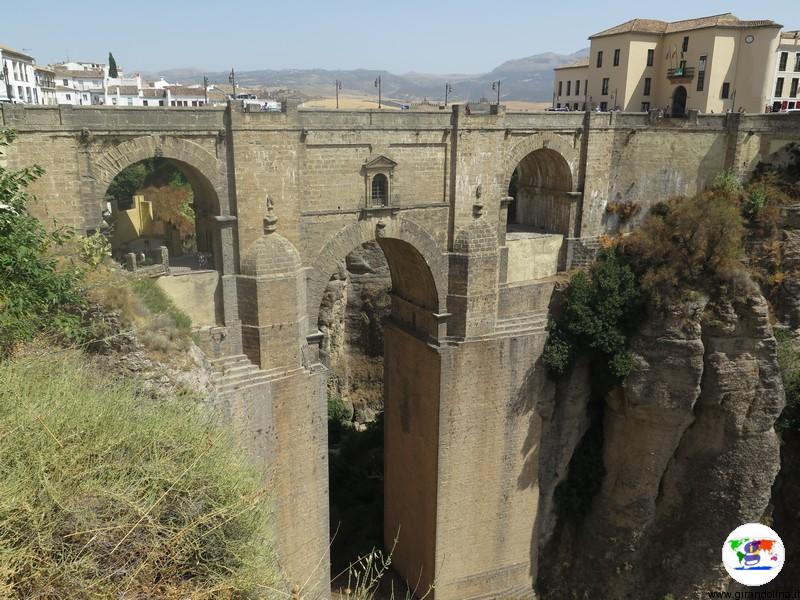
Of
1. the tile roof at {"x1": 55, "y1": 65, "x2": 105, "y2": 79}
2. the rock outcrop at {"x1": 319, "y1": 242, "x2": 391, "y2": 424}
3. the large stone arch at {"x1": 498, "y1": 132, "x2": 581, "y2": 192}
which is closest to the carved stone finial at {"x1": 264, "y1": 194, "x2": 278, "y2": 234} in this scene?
the large stone arch at {"x1": 498, "y1": 132, "x2": 581, "y2": 192}

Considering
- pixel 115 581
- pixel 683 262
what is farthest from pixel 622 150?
pixel 115 581

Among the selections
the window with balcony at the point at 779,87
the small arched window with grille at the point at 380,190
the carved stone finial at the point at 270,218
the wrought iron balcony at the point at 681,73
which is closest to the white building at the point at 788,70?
the window with balcony at the point at 779,87

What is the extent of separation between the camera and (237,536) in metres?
7.10

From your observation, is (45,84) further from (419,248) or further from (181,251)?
(419,248)

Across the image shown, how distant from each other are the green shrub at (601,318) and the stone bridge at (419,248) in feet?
2.16

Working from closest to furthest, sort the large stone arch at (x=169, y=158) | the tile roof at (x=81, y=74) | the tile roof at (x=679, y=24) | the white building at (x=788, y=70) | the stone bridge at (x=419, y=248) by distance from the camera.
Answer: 1. the large stone arch at (x=169, y=158)
2. the stone bridge at (x=419, y=248)
3. the tile roof at (x=679, y=24)
4. the white building at (x=788, y=70)
5. the tile roof at (x=81, y=74)

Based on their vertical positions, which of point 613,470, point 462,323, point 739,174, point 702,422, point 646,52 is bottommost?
point 613,470

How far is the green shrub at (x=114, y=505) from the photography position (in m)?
5.79

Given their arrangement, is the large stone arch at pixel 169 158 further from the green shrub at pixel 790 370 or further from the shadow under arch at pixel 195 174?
the green shrub at pixel 790 370

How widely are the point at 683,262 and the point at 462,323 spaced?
628cm

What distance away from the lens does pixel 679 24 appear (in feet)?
98.9

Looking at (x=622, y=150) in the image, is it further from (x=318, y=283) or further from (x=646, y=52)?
(x=646, y=52)

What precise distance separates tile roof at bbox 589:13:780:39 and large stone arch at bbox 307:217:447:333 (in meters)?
18.8

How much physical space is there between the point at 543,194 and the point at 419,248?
558cm
